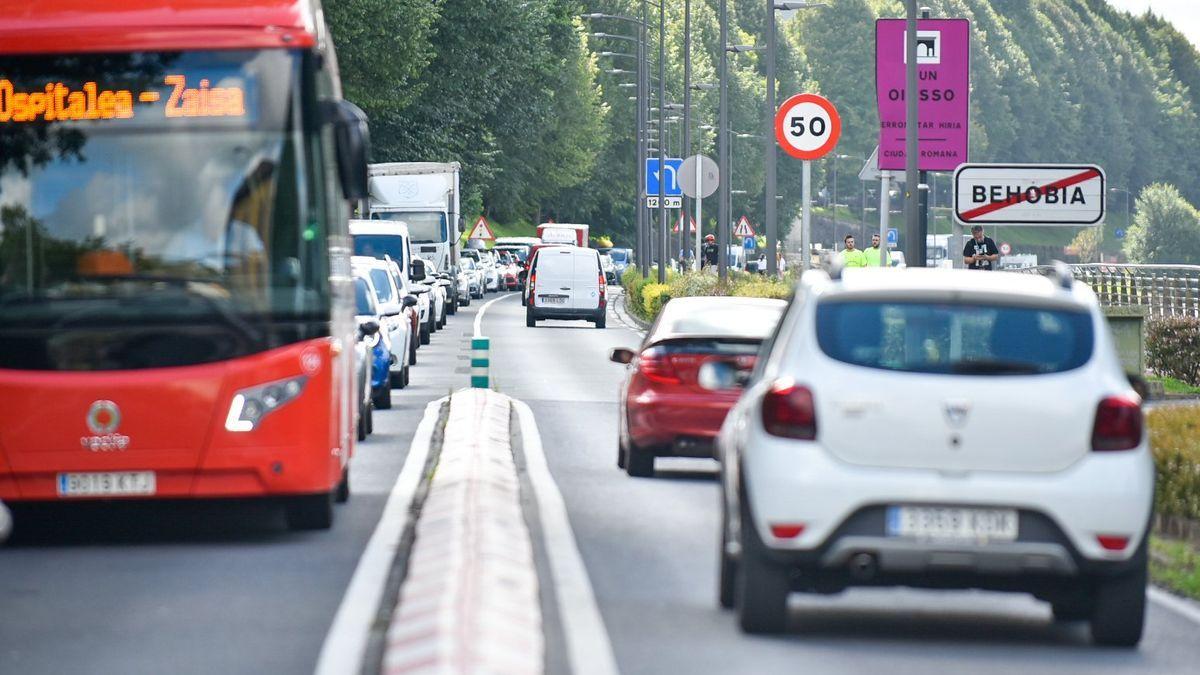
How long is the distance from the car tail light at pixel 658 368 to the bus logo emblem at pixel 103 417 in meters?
4.99

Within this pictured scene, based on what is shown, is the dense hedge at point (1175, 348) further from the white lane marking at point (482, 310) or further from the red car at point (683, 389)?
the red car at point (683, 389)

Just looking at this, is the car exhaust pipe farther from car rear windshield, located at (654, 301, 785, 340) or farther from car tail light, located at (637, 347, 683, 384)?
car tail light, located at (637, 347, 683, 384)

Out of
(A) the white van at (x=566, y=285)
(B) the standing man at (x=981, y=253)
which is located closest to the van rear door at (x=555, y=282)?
(A) the white van at (x=566, y=285)

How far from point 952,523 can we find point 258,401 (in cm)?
471

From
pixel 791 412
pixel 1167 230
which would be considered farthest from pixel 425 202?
pixel 1167 230

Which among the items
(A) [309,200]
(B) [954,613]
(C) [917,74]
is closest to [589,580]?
(B) [954,613]

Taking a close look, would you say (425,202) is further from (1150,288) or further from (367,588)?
(367,588)

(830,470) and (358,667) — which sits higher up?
(830,470)

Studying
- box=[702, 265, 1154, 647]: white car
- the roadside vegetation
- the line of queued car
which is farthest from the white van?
box=[702, 265, 1154, 647]: white car

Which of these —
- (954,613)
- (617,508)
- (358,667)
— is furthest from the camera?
(617,508)

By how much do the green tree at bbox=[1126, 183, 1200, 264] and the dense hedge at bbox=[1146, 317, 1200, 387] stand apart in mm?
117434

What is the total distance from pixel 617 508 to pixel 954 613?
176 inches

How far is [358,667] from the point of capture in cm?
859

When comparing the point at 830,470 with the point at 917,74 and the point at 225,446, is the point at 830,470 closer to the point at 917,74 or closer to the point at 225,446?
the point at 225,446
